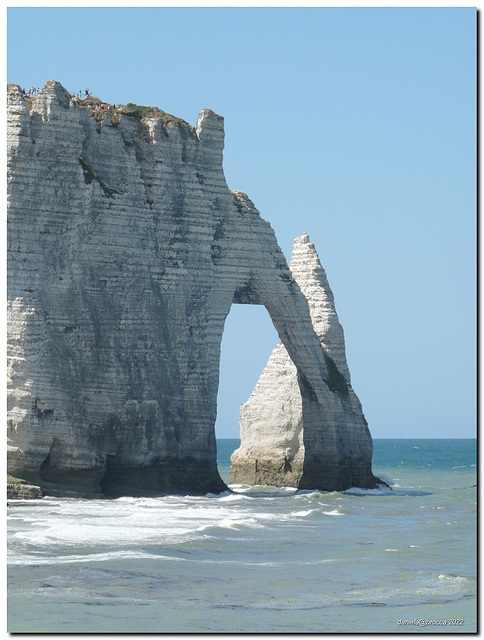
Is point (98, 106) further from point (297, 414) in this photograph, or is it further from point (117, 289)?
point (297, 414)

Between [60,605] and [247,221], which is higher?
[247,221]

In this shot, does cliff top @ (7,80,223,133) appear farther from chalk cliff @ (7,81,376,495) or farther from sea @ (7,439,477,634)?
sea @ (7,439,477,634)

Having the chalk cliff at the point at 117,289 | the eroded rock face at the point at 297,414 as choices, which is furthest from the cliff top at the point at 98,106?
the eroded rock face at the point at 297,414

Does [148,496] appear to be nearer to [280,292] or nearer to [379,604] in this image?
[280,292]

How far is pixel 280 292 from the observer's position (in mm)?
44188

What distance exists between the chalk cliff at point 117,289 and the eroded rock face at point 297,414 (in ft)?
13.9

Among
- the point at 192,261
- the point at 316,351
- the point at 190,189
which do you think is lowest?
the point at 316,351

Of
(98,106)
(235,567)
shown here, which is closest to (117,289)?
(98,106)

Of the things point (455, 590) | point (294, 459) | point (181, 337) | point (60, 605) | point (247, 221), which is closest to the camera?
point (60, 605)

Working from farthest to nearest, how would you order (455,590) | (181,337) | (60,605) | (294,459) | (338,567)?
(294,459) < (181,337) < (338,567) < (455,590) < (60,605)

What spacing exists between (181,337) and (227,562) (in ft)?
50.9

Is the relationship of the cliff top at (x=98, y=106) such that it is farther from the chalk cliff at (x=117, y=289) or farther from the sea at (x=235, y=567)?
the sea at (x=235, y=567)

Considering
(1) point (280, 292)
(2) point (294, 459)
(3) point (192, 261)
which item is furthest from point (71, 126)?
(2) point (294, 459)

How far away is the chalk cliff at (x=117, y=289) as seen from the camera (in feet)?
118
